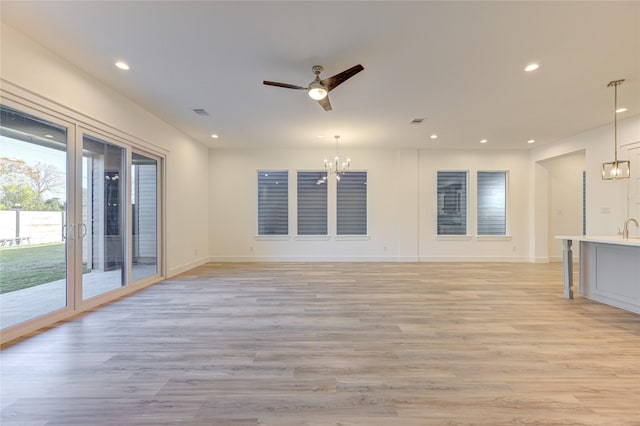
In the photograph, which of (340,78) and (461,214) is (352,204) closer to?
(461,214)

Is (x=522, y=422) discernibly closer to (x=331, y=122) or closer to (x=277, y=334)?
(x=277, y=334)

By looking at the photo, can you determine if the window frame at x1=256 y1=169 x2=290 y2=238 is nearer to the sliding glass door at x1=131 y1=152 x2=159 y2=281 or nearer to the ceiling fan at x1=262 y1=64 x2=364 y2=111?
the sliding glass door at x1=131 y1=152 x2=159 y2=281

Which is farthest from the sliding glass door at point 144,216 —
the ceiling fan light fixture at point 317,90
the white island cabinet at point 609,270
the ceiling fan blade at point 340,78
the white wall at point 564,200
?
the white wall at point 564,200

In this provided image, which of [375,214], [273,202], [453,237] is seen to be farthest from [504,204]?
[273,202]

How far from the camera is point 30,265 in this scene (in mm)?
2951

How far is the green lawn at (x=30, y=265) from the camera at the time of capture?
2738mm

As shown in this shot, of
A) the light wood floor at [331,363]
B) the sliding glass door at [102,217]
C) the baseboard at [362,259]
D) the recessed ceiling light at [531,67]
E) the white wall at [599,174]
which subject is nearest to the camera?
the light wood floor at [331,363]

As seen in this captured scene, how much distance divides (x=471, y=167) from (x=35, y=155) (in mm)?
8471

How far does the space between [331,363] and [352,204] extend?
5.25m

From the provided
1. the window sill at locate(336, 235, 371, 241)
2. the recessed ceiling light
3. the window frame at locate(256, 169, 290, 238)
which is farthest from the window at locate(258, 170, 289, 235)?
the recessed ceiling light

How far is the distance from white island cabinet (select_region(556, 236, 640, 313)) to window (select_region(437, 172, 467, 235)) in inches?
120

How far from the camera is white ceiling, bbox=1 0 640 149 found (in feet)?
7.47

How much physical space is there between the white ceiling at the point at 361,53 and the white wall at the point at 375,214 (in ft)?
7.77

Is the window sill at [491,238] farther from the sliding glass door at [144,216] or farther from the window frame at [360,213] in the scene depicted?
the sliding glass door at [144,216]
